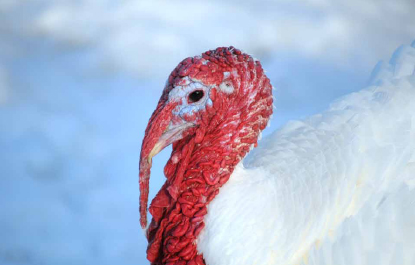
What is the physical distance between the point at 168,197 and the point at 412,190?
2.76 feet

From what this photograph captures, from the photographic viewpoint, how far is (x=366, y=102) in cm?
234

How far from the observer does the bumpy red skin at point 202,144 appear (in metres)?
1.95

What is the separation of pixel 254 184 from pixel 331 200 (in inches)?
10.6

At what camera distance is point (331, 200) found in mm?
1930

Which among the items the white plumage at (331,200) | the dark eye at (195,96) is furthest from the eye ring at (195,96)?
the white plumage at (331,200)

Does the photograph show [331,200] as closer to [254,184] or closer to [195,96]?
[254,184]

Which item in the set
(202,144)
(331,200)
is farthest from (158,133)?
(331,200)

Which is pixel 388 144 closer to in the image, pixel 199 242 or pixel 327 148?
pixel 327 148

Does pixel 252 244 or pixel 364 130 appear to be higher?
pixel 364 130

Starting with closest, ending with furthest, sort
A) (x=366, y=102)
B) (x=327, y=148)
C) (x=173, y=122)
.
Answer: (x=173, y=122) → (x=327, y=148) → (x=366, y=102)

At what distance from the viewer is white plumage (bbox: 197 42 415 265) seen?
180 cm

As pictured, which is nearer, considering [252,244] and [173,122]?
A: [252,244]

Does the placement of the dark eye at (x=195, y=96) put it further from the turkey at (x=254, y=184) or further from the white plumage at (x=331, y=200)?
the white plumage at (x=331, y=200)

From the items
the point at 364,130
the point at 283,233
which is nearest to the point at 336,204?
the point at 283,233
